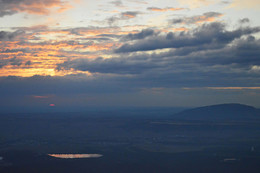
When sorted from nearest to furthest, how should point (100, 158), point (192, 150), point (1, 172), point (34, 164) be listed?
point (1, 172), point (34, 164), point (100, 158), point (192, 150)

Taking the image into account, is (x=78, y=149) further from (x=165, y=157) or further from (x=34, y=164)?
(x=165, y=157)

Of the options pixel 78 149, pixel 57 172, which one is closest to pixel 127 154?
pixel 78 149

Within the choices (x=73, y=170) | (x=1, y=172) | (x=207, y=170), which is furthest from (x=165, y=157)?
(x=1, y=172)

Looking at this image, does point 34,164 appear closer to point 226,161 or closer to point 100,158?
point 100,158

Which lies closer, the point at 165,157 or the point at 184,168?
the point at 184,168

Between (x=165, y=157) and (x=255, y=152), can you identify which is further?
(x=255, y=152)

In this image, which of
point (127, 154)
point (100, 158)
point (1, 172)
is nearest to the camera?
point (1, 172)

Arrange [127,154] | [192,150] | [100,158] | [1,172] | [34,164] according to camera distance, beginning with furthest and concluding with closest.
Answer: [192,150]
[127,154]
[100,158]
[34,164]
[1,172]

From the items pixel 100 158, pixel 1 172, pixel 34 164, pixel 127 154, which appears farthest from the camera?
pixel 127 154
